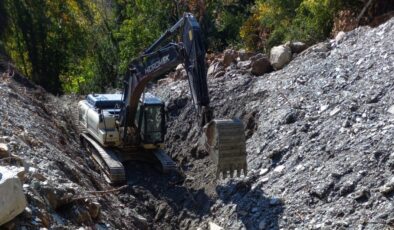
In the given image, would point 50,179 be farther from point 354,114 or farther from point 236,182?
point 354,114

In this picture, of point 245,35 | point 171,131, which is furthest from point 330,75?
point 245,35

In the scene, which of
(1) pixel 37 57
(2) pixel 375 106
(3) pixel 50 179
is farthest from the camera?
(1) pixel 37 57

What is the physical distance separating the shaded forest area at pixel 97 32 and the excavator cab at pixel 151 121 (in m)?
10.2

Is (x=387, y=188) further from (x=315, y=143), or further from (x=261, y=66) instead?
(x=261, y=66)

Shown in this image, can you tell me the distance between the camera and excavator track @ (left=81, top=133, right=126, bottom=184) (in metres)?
13.6

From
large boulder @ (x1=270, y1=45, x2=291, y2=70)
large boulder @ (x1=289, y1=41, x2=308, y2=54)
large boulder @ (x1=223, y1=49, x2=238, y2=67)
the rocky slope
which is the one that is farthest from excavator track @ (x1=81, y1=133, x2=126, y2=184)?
large boulder @ (x1=289, y1=41, x2=308, y2=54)

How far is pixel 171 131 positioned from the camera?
56.1ft

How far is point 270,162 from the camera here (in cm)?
1211

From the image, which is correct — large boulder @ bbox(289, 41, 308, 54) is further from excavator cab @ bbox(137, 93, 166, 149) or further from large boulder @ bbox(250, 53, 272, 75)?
excavator cab @ bbox(137, 93, 166, 149)

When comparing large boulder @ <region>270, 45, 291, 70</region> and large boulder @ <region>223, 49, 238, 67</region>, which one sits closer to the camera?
large boulder @ <region>270, 45, 291, 70</region>

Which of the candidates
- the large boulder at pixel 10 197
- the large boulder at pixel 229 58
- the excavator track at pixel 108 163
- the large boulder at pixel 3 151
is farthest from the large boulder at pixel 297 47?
the large boulder at pixel 10 197

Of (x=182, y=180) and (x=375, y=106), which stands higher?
(x=375, y=106)

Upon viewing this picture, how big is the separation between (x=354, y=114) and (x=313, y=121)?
930mm

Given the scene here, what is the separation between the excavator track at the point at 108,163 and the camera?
44.6 ft
